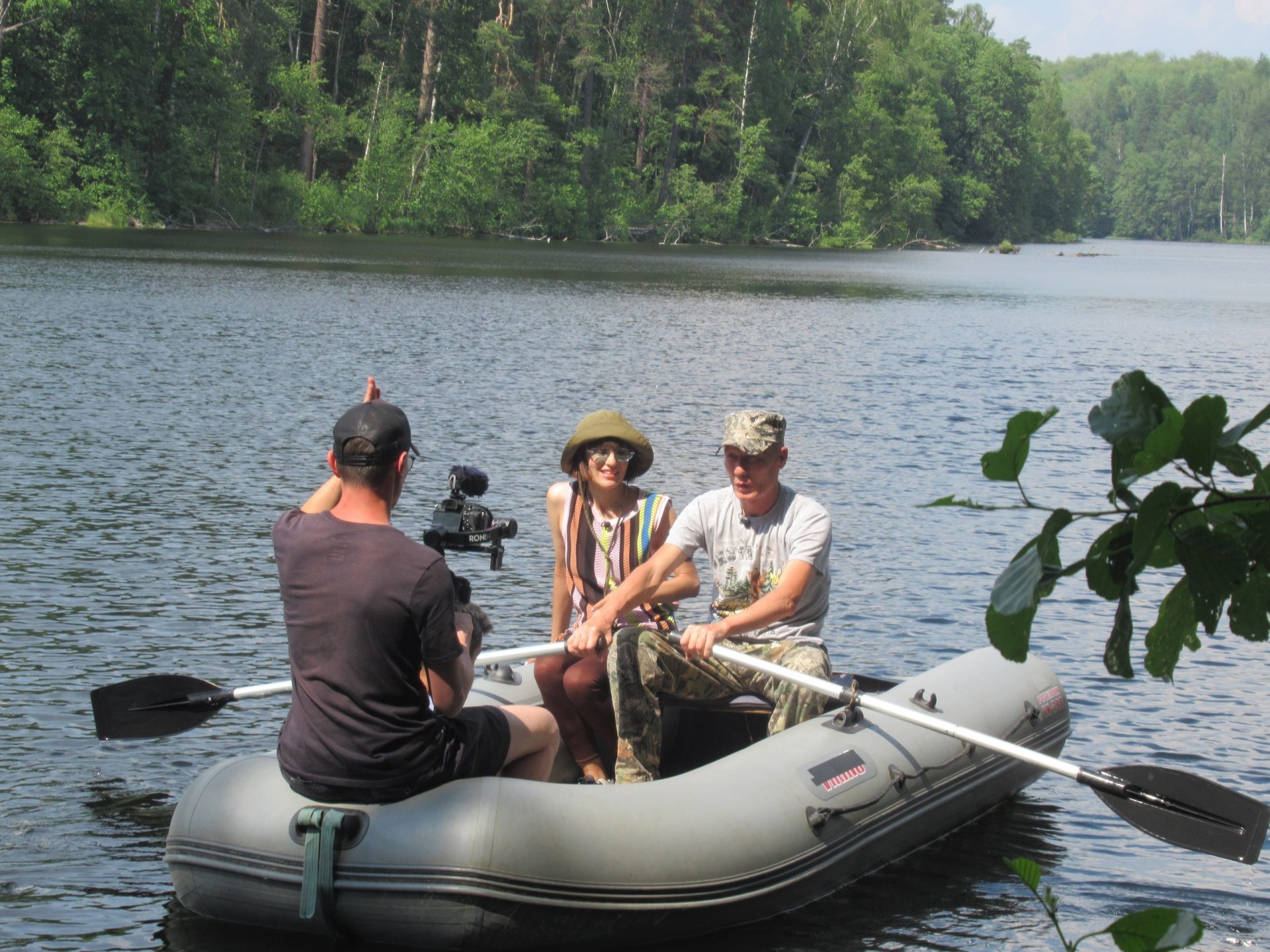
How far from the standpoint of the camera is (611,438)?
5.39 m

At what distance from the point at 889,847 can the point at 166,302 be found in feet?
71.9

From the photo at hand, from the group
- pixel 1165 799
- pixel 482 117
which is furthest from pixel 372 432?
pixel 482 117

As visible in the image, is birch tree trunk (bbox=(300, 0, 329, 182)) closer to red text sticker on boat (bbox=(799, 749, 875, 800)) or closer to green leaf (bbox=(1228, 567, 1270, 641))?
red text sticker on boat (bbox=(799, 749, 875, 800))

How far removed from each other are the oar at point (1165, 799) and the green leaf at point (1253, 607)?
3279 mm

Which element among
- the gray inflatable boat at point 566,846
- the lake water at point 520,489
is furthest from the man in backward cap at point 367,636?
the lake water at point 520,489

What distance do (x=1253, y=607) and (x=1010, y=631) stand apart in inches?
11.1

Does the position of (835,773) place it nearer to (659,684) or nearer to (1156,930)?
(659,684)

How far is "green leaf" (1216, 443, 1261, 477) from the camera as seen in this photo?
166 cm

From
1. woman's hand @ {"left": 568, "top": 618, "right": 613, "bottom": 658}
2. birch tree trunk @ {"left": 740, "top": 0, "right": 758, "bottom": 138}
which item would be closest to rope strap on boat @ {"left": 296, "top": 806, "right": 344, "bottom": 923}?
woman's hand @ {"left": 568, "top": 618, "right": 613, "bottom": 658}

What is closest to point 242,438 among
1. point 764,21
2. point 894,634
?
point 894,634

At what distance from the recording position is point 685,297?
33.7 meters

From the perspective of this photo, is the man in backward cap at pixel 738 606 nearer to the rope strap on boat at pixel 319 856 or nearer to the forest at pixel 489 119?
the rope strap on boat at pixel 319 856

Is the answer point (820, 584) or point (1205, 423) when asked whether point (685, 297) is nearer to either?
point (820, 584)

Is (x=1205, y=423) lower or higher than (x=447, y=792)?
higher
